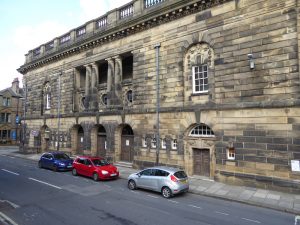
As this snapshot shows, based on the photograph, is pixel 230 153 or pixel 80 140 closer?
pixel 230 153

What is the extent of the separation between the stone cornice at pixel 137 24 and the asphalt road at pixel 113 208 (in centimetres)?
1306

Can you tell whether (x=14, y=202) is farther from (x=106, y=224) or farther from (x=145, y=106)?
(x=145, y=106)

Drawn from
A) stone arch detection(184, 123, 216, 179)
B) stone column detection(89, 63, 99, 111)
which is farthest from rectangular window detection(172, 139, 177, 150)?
stone column detection(89, 63, 99, 111)

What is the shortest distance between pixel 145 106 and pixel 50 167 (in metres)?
9.91

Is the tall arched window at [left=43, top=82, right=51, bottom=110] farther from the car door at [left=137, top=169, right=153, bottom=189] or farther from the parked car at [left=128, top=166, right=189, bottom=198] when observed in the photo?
the parked car at [left=128, top=166, right=189, bottom=198]

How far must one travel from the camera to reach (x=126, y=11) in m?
22.2

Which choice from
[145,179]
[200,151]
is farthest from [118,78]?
[145,179]

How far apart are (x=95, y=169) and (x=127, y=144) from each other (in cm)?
624

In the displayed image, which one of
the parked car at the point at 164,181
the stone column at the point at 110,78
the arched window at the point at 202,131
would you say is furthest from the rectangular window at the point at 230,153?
the stone column at the point at 110,78

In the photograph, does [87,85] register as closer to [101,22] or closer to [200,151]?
[101,22]

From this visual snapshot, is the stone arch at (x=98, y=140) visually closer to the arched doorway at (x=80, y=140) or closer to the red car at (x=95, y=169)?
the arched doorway at (x=80, y=140)

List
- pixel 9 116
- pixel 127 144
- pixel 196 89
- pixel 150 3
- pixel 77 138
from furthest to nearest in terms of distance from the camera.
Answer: pixel 9 116
pixel 77 138
pixel 127 144
pixel 150 3
pixel 196 89

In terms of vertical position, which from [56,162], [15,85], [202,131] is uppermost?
[15,85]

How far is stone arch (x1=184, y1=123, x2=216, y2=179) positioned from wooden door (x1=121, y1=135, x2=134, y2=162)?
650cm
